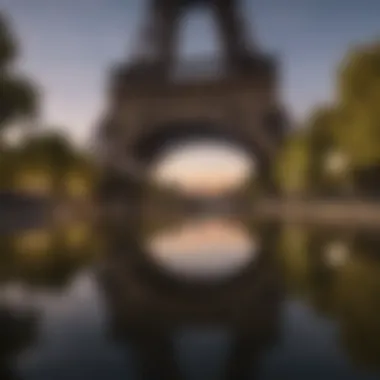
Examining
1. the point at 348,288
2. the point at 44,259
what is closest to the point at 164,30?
the point at 44,259

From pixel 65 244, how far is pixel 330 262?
160 inches

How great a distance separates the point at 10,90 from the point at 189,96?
38.2ft

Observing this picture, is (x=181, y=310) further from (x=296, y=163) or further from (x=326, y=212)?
(x=296, y=163)

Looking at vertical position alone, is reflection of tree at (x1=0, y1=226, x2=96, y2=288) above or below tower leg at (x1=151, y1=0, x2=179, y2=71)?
below

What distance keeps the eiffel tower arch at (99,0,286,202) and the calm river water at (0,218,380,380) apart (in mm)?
17463

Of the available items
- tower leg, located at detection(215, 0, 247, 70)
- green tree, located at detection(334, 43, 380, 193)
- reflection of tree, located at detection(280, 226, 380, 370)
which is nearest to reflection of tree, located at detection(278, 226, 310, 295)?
reflection of tree, located at detection(280, 226, 380, 370)

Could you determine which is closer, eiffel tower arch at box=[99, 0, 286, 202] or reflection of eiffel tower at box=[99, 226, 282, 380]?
reflection of eiffel tower at box=[99, 226, 282, 380]

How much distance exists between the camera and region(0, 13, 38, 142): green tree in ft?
47.1

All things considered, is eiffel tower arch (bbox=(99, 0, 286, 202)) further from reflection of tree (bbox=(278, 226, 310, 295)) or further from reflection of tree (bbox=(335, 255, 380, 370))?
reflection of tree (bbox=(335, 255, 380, 370))

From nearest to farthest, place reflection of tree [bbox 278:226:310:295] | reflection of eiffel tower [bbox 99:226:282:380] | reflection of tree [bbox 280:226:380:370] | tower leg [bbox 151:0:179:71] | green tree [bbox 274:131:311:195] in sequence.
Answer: reflection of eiffel tower [bbox 99:226:282:380]
reflection of tree [bbox 280:226:380:370]
reflection of tree [bbox 278:226:310:295]
green tree [bbox 274:131:311:195]
tower leg [bbox 151:0:179:71]

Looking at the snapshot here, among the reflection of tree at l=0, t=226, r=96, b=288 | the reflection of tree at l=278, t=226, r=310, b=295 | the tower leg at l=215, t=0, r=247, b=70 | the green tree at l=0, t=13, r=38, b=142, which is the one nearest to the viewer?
the reflection of tree at l=278, t=226, r=310, b=295

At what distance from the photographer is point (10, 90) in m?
14.4

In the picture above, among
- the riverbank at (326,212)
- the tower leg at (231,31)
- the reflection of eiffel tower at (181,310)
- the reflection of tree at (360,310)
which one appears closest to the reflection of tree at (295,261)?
the reflection of eiffel tower at (181,310)

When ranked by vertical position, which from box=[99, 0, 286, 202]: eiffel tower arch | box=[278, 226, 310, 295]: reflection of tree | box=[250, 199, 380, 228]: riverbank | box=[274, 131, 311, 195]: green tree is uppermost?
box=[99, 0, 286, 202]: eiffel tower arch
